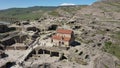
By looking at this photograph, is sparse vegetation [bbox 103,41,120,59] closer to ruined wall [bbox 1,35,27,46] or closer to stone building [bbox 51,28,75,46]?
stone building [bbox 51,28,75,46]

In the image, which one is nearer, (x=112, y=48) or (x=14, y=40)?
(x=14, y=40)

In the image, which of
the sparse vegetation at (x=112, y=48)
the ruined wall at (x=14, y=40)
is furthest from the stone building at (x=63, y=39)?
the sparse vegetation at (x=112, y=48)

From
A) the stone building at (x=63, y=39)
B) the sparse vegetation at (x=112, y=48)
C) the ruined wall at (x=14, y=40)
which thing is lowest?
the sparse vegetation at (x=112, y=48)

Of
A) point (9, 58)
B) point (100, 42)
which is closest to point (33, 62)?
point (9, 58)

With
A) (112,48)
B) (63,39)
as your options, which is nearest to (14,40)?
(63,39)

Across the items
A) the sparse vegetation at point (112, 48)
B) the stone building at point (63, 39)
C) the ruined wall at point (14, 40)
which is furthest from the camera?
the sparse vegetation at point (112, 48)

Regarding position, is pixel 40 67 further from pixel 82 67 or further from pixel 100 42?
pixel 100 42

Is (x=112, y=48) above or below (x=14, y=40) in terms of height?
below

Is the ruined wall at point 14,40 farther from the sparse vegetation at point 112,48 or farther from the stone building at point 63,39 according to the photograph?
the sparse vegetation at point 112,48

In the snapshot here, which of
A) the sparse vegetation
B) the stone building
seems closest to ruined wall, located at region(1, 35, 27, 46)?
the stone building

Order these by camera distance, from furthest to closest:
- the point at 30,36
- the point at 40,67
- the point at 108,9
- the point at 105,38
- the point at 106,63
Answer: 1. the point at 108,9
2. the point at 105,38
3. the point at 30,36
4. the point at 106,63
5. the point at 40,67

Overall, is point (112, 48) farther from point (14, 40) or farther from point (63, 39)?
point (14, 40)
